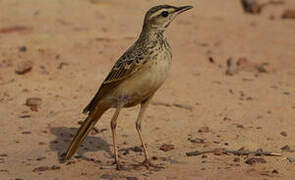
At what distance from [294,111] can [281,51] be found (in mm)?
3241

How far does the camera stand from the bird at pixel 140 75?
690 cm

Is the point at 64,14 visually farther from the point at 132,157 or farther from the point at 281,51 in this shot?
the point at 132,157

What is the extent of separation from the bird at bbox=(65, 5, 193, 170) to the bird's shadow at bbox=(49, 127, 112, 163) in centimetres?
48

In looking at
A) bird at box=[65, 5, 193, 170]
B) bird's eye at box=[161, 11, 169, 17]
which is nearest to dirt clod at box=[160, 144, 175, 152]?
bird at box=[65, 5, 193, 170]

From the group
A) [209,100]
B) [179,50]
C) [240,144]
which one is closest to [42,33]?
[179,50]

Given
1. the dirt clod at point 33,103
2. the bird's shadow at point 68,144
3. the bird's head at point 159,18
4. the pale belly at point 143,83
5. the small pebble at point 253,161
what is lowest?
the bird's shadow at point 68,144

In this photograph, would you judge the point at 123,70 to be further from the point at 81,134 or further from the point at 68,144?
the point at 68,144

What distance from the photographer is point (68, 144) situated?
813cm

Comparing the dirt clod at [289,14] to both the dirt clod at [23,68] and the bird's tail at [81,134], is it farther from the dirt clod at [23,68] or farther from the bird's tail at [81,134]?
the bird's tail at [81,134]

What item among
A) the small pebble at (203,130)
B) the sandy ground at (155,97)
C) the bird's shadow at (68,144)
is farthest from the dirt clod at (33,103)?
the small pebble at (203,130)

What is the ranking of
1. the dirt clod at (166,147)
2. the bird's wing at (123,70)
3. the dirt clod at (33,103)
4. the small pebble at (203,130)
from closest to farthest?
the bird's wing at (123,70) < the dirt clod at (166,147) < the small pebble at (203,130) < the dirt clod at (33,103)

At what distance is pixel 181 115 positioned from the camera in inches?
361

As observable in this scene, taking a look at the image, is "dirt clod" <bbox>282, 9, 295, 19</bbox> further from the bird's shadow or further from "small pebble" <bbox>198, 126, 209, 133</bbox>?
the bird's shadow

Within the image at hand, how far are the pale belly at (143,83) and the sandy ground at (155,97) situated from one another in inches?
34.1
